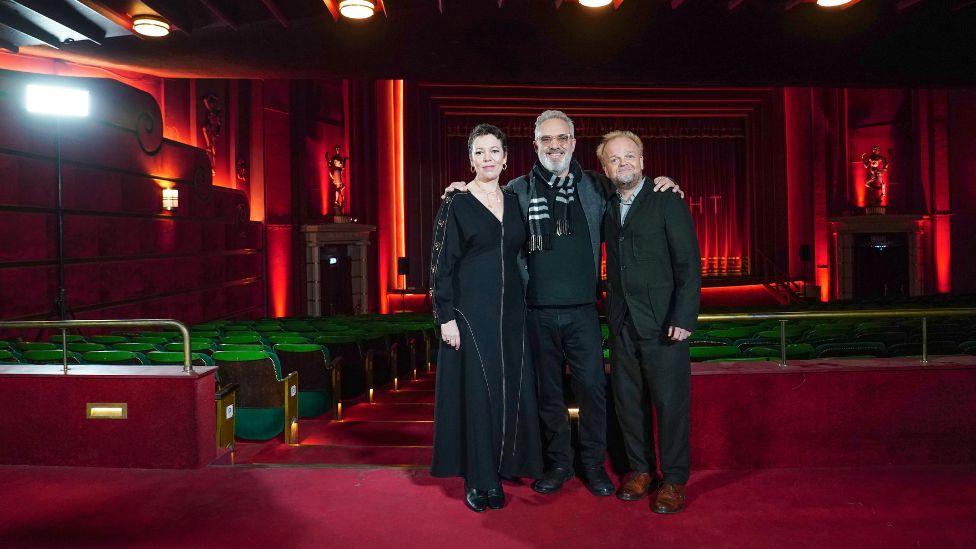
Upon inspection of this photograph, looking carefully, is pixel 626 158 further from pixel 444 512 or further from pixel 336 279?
pixel 336 279

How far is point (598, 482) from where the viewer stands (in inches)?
107

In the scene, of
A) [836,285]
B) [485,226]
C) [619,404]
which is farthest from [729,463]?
[836,285]

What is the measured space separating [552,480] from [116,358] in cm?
272

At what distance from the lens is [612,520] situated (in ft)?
8.13

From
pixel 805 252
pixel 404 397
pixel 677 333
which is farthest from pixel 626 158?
pixel 805 252

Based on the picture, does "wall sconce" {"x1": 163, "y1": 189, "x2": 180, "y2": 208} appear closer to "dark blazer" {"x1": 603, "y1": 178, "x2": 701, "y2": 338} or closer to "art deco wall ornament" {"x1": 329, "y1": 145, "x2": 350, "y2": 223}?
"art deco wall ornament" {"x1": 329, "y1": 145, "x2": 350, "y2": 223}

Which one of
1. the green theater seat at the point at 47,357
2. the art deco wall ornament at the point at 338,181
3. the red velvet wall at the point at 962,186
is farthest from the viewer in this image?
the red velvet wall at the point at 962,186

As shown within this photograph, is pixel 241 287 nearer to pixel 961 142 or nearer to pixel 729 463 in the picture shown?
pixel 729 463

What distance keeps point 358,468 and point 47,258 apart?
4846 millimetres

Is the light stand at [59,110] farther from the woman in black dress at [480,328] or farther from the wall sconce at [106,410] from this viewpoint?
the woman in black dress at [480,328]

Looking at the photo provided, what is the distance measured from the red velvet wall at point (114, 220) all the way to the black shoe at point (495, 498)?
16.9 feet

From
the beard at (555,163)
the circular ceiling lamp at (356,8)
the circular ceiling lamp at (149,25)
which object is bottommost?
the beard at (555,163)

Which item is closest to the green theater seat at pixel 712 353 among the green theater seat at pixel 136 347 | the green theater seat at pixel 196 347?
the green theater seat at pixel 196 347

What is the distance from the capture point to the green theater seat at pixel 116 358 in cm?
394
